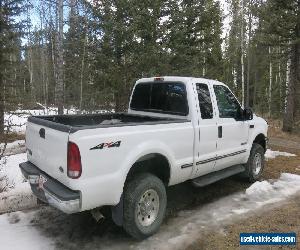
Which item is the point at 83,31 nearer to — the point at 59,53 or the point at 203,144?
the point at 59,53

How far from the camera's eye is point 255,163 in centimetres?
810

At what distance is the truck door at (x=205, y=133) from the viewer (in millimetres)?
6012

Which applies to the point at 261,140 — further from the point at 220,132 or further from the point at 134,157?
the point at 134,157

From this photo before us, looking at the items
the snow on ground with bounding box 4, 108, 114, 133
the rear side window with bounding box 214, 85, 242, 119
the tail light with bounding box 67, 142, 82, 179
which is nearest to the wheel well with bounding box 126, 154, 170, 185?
the tail light with bounding box 67, 142, 82, 179

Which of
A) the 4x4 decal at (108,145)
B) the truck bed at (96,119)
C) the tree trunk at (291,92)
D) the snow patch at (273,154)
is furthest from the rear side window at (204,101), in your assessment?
the tree trunk at (291,92)

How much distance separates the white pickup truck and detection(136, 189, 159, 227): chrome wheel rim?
0.01 meters

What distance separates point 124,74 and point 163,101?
7.66 meters

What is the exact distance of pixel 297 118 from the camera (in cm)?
1861

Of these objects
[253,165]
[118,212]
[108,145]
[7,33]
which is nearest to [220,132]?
[253,165]

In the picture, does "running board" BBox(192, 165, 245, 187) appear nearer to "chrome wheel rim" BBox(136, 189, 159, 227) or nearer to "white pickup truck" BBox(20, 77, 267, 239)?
"white pickup truck" BBox(20, 77, 267, 239)

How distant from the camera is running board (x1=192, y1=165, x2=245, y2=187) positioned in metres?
6.23

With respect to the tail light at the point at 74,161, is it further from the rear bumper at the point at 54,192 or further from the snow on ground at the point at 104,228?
the snow on ground at the point at 104,228

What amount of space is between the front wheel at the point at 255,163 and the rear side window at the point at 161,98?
8.60 ft

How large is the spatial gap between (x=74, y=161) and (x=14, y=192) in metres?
3.41
